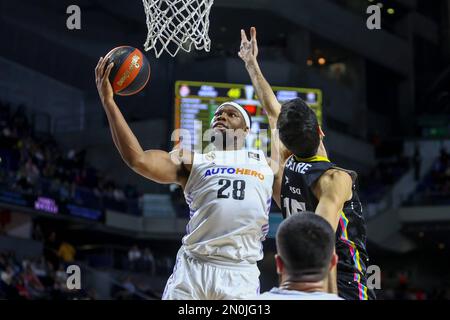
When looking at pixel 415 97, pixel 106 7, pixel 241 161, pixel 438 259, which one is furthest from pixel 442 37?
pixel 241 161

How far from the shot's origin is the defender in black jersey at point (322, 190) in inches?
135

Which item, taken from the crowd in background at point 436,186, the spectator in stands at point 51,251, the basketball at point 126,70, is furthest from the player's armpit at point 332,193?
the crowd in background at point 436,186

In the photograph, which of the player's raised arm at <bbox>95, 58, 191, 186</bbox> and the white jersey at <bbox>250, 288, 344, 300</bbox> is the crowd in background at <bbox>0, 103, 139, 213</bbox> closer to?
the player's raised arm at <bbox>95, 58, 191, 186</bbox>

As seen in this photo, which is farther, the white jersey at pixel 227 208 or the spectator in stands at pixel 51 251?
the spectator in stands at pixel 51 251

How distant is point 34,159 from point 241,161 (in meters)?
11.4

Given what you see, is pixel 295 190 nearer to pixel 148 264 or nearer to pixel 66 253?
pixel 66 253

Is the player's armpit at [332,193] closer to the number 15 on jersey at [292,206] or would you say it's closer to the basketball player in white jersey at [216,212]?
the number 15 on jersey at [292,206]

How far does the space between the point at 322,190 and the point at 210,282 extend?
857 millimetres

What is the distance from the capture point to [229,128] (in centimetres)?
433

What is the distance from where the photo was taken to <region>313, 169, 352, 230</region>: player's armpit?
323cm

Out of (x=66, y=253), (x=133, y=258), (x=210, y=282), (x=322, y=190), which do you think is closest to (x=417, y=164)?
(x=133, y=258)

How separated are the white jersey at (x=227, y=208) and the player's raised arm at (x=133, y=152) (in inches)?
4.3

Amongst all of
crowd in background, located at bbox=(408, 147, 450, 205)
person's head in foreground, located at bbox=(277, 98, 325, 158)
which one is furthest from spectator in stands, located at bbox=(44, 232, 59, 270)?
person's head in foreground, located at bbox=(277, 98, 325, 158)
